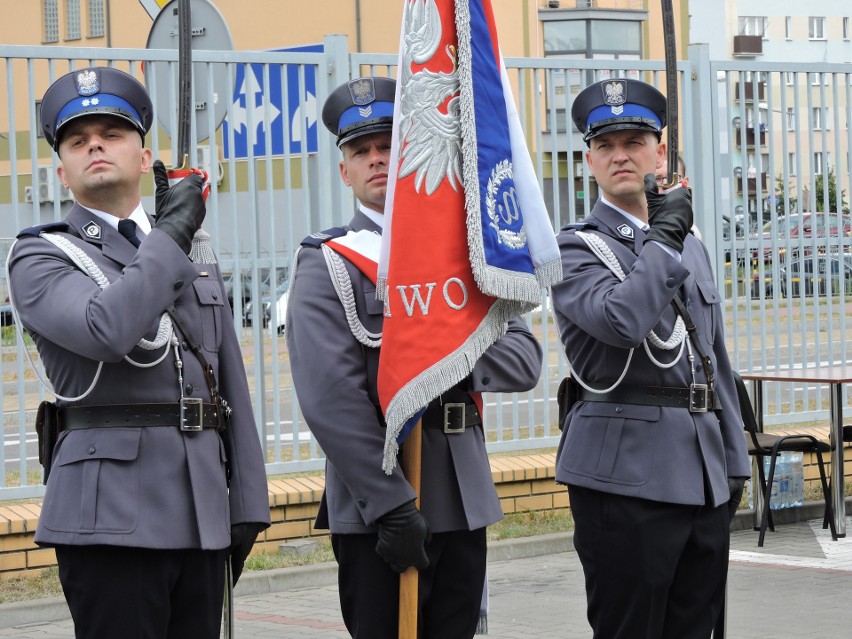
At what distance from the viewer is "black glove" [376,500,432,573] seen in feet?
12.1

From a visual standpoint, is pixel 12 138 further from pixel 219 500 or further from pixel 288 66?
pixel 219 500

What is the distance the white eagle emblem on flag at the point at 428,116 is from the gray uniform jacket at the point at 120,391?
0.63 meters

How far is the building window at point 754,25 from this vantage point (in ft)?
209

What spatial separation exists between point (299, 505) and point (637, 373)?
140 inches

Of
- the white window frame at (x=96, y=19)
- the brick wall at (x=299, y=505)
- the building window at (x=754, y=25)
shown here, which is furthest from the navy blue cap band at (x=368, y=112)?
the building window at (x=754, y=25)

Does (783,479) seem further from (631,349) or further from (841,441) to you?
(631,349)

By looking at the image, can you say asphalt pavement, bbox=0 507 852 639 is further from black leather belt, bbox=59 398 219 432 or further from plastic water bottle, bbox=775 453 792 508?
black leather belt, bbox=59 398 219 432

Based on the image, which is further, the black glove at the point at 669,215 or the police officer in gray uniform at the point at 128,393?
the black glove at the point at 669,215

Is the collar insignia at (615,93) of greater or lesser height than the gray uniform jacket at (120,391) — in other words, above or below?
above

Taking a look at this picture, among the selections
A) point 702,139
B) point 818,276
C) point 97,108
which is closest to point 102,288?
point 97,108

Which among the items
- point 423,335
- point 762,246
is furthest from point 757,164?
point 423,335

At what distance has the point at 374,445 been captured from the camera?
380 centimetres

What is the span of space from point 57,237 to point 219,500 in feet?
2.53

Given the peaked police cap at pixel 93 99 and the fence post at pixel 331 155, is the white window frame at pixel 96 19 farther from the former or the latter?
the peaked police cap at pixel 93 99
